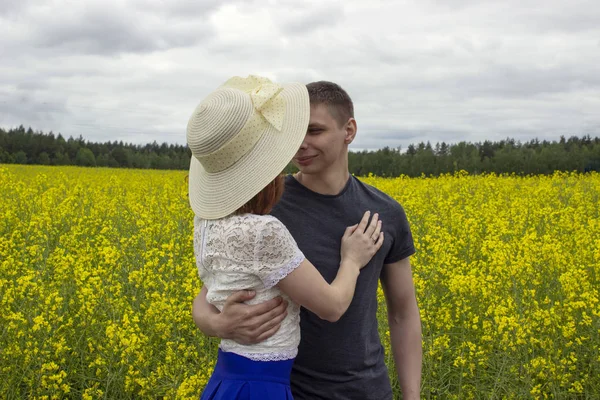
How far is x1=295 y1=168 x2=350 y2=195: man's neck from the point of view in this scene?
186 cm

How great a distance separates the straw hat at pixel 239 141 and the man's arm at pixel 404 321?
2.06ft

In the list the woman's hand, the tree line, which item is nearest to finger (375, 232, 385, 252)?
the woman's hand

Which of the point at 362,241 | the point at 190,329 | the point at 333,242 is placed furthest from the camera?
the point at 190,329

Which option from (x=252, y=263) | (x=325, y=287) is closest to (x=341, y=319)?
(x=325, y=287)

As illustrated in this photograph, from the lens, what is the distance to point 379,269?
6.19ft

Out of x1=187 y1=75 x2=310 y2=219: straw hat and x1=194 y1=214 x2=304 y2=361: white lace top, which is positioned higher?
x1=187 y1=75 x2=310 y2=219: straw hat

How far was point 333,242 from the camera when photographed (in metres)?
1.81

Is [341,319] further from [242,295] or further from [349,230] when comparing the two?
[242,295]

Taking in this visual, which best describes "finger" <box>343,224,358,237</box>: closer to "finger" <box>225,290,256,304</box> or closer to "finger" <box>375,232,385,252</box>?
"finger" <box>375,232,385,252</box>

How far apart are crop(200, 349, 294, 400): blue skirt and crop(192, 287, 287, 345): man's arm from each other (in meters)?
0.06

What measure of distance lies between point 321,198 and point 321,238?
0.13m

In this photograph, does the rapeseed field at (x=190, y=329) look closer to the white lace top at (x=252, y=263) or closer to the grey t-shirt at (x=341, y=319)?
the grey t-shirt at (x=341, y=319)

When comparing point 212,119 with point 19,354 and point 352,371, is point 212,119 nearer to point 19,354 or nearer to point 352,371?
point 352,371

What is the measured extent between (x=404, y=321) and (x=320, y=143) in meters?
0.66
